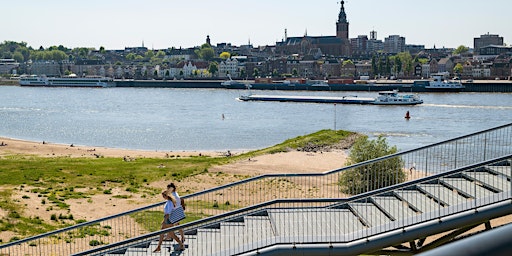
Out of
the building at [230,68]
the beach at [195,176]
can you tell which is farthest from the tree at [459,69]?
the beach at [195,176]

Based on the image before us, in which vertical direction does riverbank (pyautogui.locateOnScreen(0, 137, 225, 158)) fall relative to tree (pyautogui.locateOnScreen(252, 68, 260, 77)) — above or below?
below

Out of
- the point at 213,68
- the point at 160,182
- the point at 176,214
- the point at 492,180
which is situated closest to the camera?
the point at 492,180

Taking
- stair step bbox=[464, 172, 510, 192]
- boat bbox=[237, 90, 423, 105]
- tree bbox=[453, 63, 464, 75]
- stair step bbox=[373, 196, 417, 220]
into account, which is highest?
stair step bbox=[464, 172, 510, 192]

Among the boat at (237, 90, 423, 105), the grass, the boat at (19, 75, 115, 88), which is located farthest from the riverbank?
the boat at (19, 75, 115, 88)

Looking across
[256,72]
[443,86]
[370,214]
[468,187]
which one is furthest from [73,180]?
[256,72]

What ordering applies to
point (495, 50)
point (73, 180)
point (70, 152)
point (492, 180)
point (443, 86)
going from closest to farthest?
point (492, 180) → point (73, 180) → point (70, 152) → point (443, 86) → point (495, 50)

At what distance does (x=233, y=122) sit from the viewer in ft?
217

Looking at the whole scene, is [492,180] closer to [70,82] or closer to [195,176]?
[195,176]

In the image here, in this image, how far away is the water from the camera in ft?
166

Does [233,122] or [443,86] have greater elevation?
[443,86]

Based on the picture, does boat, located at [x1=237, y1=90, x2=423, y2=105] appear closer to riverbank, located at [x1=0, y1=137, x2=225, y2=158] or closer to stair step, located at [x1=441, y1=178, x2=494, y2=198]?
riverbank, located at [x1=0, y1=137, x2=225, y2=158]

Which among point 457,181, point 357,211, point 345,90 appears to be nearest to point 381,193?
point 357,211

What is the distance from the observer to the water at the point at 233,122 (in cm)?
5062

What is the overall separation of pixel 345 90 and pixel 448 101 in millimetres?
34880
